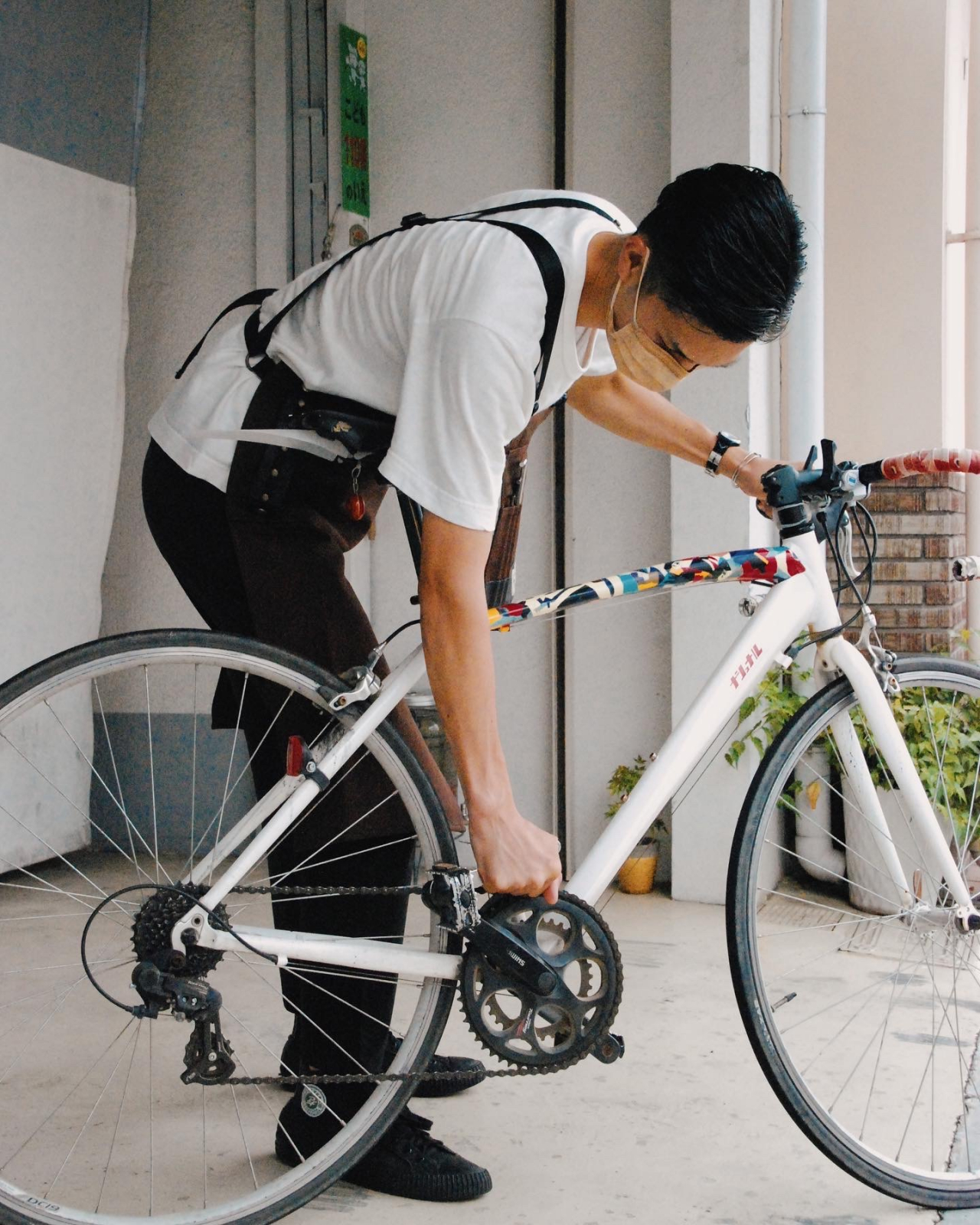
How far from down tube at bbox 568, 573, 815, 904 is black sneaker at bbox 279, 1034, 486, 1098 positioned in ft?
1.29

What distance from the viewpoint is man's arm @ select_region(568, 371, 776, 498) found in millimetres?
1919

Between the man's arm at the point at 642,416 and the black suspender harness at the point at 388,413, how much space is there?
0.21 meters

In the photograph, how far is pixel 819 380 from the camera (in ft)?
10.5

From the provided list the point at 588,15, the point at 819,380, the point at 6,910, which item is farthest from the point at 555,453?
the point at 6,910

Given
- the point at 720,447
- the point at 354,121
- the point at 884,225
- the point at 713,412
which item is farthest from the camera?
the point at 884,225

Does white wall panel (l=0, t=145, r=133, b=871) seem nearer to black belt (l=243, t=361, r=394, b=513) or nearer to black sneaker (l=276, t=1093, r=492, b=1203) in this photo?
black sneaker (l=276, t=1093, r=492, b=1203)

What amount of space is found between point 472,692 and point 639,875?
1978 mm

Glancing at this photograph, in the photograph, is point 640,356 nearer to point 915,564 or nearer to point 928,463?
point 928,463

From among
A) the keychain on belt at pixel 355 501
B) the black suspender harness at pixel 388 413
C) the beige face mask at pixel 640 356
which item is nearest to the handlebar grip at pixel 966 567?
the beige face mask at pixel 640 356

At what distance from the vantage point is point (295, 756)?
62.9 inches

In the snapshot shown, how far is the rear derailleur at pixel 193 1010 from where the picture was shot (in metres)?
1.52

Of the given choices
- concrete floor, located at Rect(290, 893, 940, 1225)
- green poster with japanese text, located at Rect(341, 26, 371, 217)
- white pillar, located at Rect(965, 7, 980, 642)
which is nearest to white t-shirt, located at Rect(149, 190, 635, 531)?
concrete floor, located at Rect(290, 893, 940, 1225)

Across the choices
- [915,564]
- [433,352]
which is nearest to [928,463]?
[433,352]

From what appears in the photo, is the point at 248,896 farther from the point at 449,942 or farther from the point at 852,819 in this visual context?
the point at 852,819
